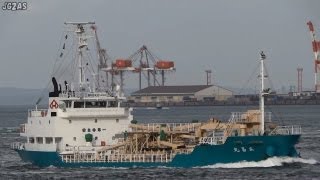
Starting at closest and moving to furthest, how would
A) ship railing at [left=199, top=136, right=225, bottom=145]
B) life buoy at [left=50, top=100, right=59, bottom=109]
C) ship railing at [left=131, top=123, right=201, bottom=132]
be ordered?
ship railing at [left=199, top=136, right=225, bottom=145], ship railing at [left=131, top=123, right=201, bottom=132], life buoy at [left=50, top=100, right=59, bottom=109]

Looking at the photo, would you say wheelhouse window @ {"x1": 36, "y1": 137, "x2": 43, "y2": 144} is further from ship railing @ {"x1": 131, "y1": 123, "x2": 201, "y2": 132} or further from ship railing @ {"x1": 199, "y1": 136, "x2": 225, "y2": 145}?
ship railing @ {"x1": 199, "y1": 136, "x2": 225, "y2": 145}

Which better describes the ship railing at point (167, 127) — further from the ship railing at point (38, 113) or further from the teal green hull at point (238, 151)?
the ship railing at point (38, 113)

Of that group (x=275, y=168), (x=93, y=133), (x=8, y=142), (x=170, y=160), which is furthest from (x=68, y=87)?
(x=8, y=142)

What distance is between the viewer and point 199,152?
195ft

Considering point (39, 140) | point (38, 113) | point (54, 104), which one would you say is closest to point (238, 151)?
point (54, 104)

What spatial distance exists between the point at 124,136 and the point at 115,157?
79.0 inches

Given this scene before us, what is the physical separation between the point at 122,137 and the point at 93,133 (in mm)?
1798

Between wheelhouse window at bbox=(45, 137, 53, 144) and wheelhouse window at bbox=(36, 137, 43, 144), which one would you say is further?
wheelhouse window at bbox=(36, 137, 43, 144)

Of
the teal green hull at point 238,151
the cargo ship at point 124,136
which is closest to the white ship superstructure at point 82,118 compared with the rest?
the cargo ship at point 124,136

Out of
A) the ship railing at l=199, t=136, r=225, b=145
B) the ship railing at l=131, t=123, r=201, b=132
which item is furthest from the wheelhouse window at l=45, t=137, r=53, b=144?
the ship railing at l=199, t=136, r=225, b=145

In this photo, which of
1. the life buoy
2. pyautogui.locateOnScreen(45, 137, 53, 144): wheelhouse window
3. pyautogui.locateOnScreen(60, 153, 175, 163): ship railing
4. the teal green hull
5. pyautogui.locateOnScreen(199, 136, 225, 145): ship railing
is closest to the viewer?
the teal green hull

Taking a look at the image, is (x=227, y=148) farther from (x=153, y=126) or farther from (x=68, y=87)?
(x=68, y=87)

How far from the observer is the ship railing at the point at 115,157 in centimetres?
6073

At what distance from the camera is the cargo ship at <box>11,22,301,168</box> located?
59.4m
